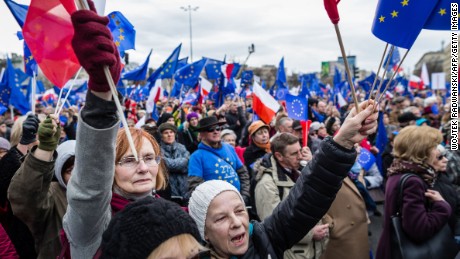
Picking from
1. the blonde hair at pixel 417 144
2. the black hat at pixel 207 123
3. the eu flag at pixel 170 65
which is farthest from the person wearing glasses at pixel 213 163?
the eu flag at pixel 170 65

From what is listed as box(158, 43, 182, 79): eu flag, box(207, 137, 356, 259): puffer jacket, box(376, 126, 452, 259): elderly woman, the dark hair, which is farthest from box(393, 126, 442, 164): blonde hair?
box(158, 43, 182, 79): eu flag

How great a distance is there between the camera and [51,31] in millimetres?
1758

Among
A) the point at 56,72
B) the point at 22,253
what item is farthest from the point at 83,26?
the point at 22,253

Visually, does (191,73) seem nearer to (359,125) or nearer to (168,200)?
(168,200)

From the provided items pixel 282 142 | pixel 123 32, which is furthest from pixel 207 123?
pixel 123 32

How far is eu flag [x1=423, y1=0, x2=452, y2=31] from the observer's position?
1716 millimetres

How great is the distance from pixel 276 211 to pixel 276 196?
50.0 inches

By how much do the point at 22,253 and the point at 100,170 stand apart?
1.76m

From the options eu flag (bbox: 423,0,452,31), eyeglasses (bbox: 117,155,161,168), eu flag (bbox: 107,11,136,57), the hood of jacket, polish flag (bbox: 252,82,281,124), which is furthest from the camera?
polish flag (bbox: 252,82,281,124)

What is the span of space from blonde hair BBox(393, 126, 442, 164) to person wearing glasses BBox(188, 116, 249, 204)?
5.95ft

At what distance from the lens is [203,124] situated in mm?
4574

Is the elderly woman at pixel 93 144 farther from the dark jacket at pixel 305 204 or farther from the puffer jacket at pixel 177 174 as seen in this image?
the puffer jacket at pixel 177 174

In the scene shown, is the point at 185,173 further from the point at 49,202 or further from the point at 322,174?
the point at 322,174

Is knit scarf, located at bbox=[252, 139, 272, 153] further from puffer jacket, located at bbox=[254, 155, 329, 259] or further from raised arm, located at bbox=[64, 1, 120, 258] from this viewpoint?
raised arm, located at bbox=[64, 1, 120, 258]
